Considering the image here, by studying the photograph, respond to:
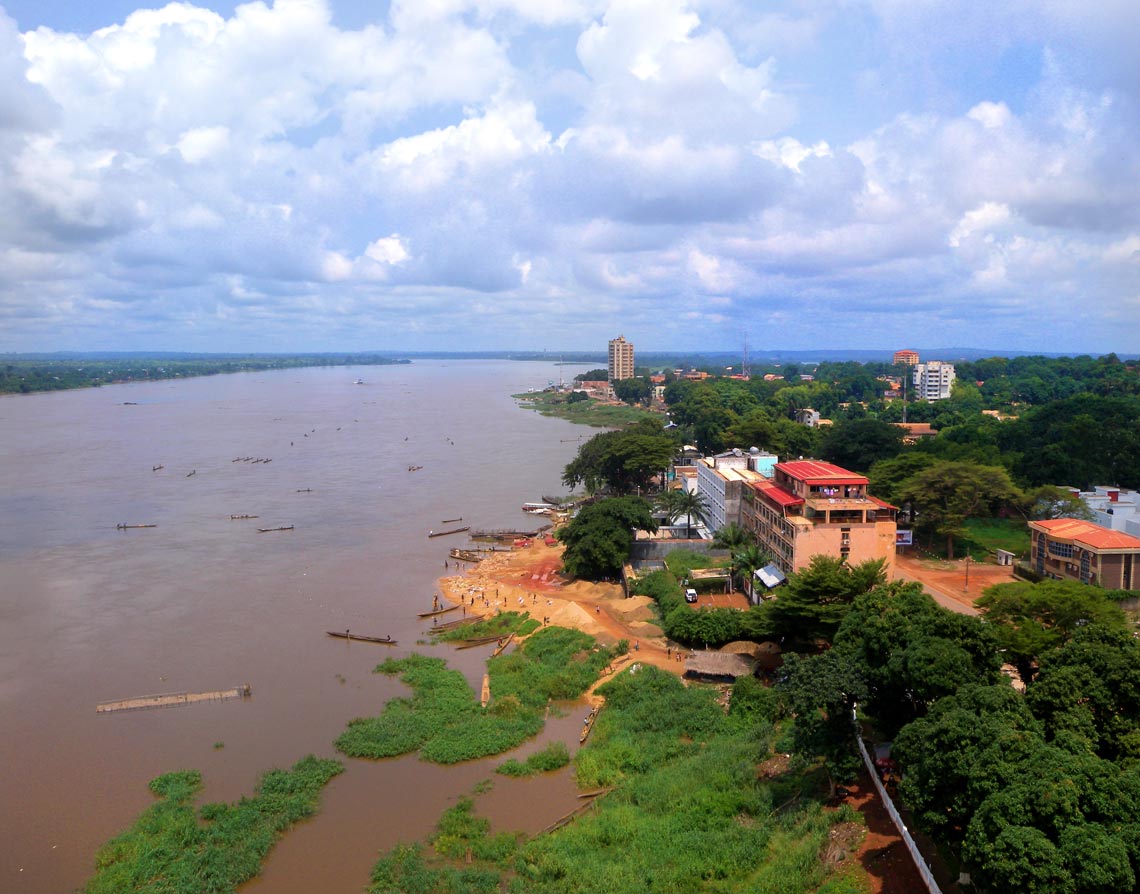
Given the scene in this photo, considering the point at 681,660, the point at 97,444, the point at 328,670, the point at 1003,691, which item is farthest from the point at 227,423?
the point at 1003,691

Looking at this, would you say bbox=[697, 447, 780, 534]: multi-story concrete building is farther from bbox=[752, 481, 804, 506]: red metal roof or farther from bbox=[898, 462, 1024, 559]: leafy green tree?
bbox=[898, 462, 1024, 559]: leafy green tree

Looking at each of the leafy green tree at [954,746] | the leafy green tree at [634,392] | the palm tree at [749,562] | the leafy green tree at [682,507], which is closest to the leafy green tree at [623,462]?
the leafy green tree at [682,507]

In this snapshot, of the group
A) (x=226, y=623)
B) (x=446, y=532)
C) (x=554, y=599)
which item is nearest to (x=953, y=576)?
(x=554, y=599)

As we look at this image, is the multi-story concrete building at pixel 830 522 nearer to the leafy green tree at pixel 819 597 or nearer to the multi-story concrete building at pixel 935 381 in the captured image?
the leafy green tree at pixel 819 597

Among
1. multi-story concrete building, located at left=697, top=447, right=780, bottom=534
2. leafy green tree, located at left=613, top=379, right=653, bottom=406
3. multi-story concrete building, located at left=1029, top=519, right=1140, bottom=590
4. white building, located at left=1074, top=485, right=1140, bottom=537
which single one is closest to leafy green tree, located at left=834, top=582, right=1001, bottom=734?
multi-story concrete building, located at left=1029, top=519, right=1140, bottom=590

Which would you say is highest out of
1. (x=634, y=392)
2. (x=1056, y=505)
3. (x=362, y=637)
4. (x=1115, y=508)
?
(x=634, y=392)

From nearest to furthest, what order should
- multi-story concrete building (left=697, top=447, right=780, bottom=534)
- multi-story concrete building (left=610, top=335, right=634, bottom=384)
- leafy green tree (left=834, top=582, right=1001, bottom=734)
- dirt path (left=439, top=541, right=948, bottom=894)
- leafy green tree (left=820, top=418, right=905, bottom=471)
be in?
dirt path (left=439, top=541, right=948, bottom=894) < leafy green tree (left=834, top=582, right=1001, bottom=734) < multi-story concrete building (left=697, top=447, right=780, bottom=534) < leafy green tree (left=820, top=418, right=905, bottom=471) < multi-story concrete building (left=610, top=335, right=634, bottom=384)

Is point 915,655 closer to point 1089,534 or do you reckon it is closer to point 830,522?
point 830,522
